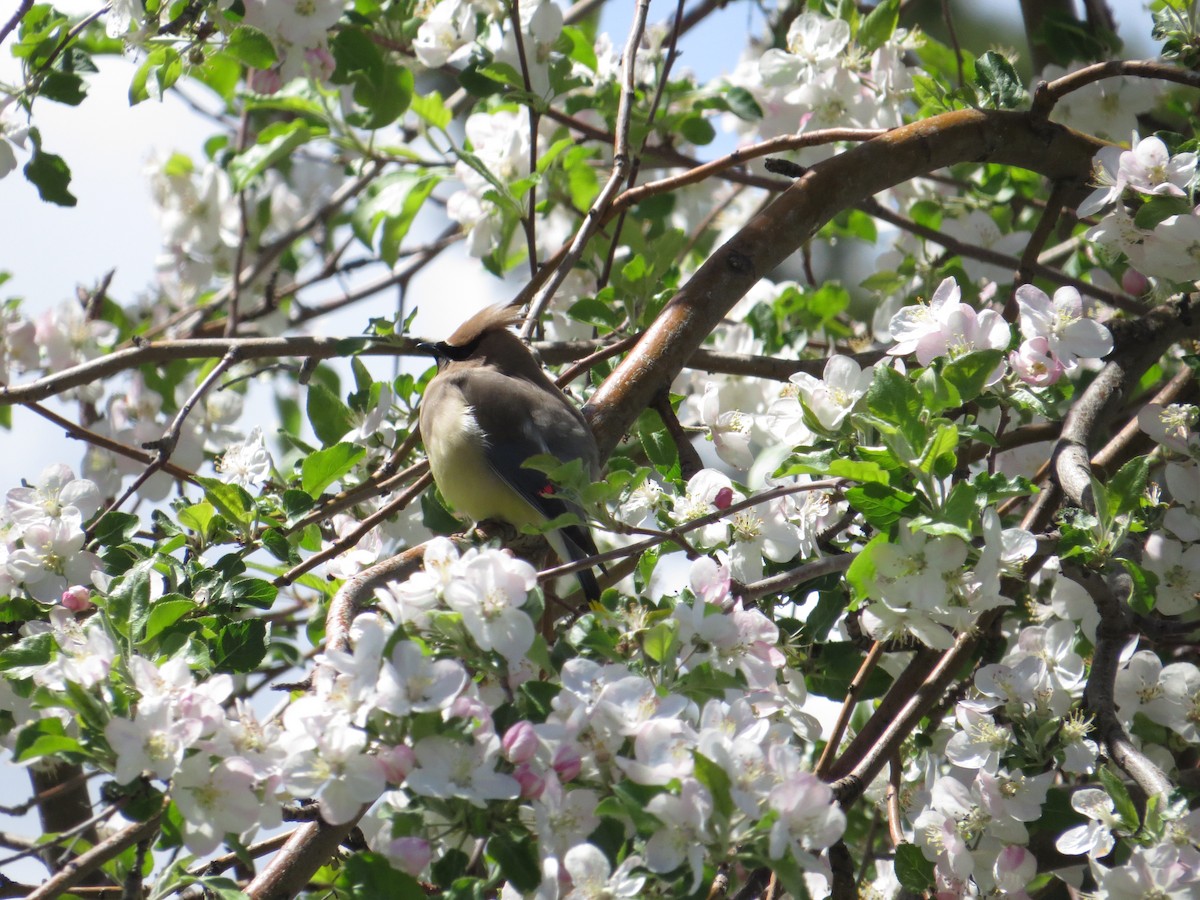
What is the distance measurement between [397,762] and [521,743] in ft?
0.50

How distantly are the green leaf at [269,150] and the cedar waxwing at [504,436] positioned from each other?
26.5 inches

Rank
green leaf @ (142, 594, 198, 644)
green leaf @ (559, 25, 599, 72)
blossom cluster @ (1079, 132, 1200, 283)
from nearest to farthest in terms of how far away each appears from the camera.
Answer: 1. green leaf @ (142, 594, 198, 644)
2. blossom cluster @ (1079, 132, 1200, 283)
3. green leaf @ (559, 25, 599, 72)

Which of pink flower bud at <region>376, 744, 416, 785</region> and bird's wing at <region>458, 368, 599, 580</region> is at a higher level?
bird's wing at <region>458, 368, 599, 580</region>

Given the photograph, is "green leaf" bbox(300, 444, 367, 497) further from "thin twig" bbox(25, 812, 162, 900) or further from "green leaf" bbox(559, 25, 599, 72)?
"green leaf" bbox(559, 25, 599, 72)

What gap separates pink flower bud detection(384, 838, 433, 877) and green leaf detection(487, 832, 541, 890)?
0.08 meters

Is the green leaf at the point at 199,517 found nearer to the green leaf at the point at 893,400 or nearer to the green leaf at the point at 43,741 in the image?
the green leaf at the point at 43,741

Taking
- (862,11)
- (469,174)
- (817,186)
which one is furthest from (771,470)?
(862,11)

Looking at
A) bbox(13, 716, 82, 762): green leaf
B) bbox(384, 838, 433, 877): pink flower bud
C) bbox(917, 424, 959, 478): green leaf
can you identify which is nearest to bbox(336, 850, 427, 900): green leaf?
bbox(384, 838, 433, 877): pink flower bud

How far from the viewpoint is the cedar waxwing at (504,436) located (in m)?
3.14

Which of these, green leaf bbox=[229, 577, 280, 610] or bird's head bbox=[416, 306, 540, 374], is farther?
bird's head bbox=[416, 306, 540, 374]

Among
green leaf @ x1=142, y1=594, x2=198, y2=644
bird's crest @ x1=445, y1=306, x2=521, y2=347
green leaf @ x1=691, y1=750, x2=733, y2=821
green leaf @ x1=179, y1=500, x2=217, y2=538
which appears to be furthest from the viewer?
bird's crest @ x1=445, y1=306, x2=521, y2=347

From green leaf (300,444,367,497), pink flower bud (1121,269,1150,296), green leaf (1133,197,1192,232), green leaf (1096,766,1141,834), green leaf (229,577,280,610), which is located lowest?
green leaf (1096,766,1141,834)

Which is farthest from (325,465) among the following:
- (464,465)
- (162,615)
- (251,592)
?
(464,465)

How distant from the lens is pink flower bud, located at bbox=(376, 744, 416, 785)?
1587 millimetres
